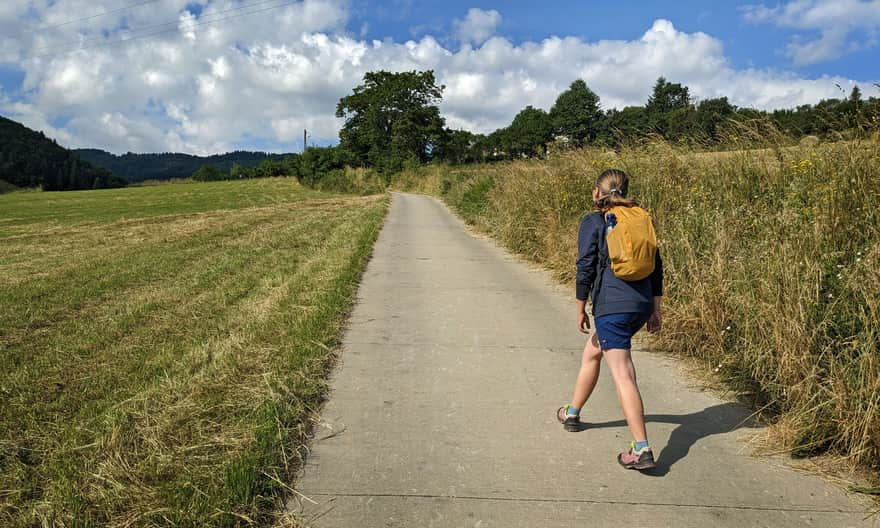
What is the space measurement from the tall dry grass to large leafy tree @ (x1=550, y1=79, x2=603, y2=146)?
71090 mm

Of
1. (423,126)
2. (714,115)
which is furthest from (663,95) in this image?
(714,115)

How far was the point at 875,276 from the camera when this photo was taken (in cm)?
335

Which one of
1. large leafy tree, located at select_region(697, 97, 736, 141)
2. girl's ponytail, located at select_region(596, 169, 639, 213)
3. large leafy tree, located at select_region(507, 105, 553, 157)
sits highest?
large leafy tree, located at select_region(507, 105, 553, 157)

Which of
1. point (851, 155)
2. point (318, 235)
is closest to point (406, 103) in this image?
point (318, 235)

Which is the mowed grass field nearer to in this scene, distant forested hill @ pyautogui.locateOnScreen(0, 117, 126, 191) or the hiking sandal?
the hiking sandal

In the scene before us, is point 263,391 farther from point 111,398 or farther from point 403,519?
point 403,519

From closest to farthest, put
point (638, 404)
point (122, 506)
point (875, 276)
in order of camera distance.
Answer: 1. point (122, 506)
2. point (638, 404)
3. point (875, 276)

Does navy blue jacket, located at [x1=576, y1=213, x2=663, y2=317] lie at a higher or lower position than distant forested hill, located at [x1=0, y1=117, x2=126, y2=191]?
lower

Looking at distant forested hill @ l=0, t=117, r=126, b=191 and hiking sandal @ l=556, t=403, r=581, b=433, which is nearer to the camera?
hiking sandal @ l=556, t=403, r=581, b=433

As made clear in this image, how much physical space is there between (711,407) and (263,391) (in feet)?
10.3

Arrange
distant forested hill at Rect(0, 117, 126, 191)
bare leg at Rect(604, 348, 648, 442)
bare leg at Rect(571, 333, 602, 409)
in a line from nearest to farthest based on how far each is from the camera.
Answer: bare leg at Rect(604, 348, 648, 442) → bare leg at Rect(571, 333, 602, 409) → distant forested hill at Rect(0, 117, 126, 191)

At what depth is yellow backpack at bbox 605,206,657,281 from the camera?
310cm

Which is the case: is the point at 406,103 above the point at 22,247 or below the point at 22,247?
above

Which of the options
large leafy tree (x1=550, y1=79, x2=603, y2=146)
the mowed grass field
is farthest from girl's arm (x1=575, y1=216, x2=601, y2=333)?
large leafy tree (x1=550, y1=79, x2=603, y2=146)
